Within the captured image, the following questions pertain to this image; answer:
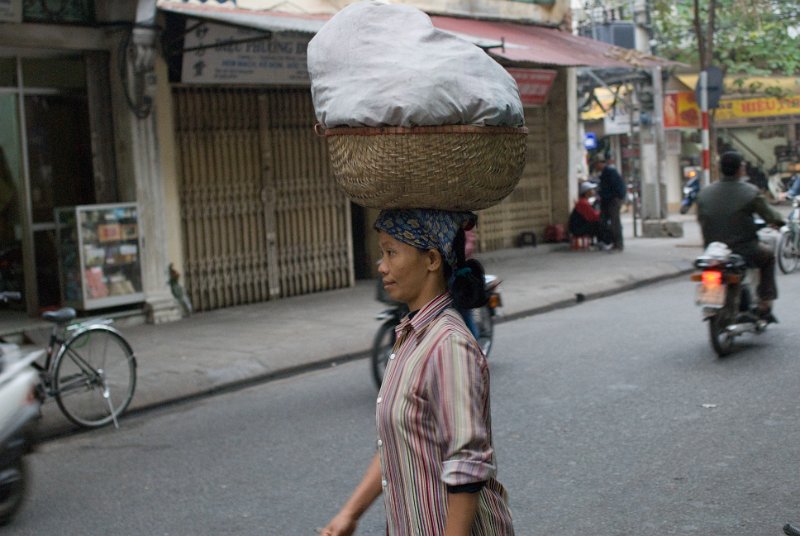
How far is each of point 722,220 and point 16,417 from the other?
236 inches

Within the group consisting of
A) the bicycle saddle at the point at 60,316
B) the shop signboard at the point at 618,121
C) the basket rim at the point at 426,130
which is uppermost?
the shop signboard at the point at 618,121

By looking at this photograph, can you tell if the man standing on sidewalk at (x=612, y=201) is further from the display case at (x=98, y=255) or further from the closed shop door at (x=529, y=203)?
the display case at (x=98, y=255)

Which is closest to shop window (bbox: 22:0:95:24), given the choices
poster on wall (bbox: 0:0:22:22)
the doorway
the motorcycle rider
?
poster on wall (bbox: 0:0:22:22)

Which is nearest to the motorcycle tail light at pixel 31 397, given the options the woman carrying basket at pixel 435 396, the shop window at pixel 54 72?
the woman carrying basket at pixel 435 396

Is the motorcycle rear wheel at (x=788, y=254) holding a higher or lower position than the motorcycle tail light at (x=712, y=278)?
lower

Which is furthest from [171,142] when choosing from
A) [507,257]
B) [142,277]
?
[507,257]

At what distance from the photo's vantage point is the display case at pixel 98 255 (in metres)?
11.3

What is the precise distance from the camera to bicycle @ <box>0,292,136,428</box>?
724 cm

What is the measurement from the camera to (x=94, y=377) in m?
7.50

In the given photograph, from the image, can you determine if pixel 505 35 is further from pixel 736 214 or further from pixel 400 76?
pixel 400 76

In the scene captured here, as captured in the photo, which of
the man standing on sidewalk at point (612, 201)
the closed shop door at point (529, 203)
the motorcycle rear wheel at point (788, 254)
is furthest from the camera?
the man standing on sidewalk at point (612, 201)

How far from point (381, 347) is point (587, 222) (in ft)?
36.3

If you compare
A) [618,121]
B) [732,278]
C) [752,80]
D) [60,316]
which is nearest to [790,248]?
[732,278]

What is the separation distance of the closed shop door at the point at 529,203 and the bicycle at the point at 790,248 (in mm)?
4471
